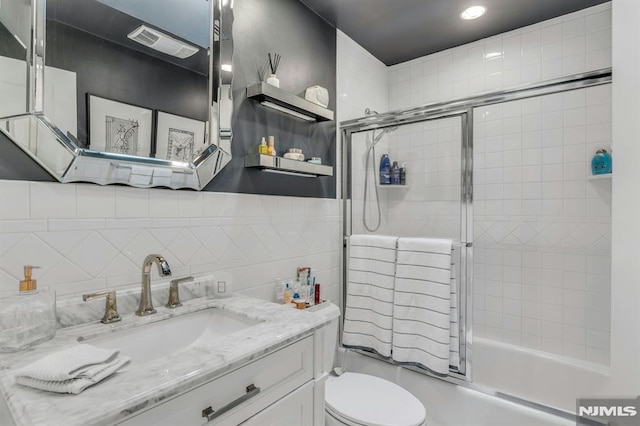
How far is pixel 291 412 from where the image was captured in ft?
3.47

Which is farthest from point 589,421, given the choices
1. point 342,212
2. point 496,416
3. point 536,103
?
point 536,103

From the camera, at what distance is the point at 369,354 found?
211 centimetres

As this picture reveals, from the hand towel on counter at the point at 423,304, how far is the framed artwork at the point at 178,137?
1.24 m

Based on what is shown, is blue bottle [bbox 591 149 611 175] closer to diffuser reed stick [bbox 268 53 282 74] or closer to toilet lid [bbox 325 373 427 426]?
toilet lid [bbox 325 373 427 426]

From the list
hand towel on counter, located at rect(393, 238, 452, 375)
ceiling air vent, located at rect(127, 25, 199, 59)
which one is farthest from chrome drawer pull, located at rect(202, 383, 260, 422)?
ceiling air vent, located at rect(127, 25, 199, 59)

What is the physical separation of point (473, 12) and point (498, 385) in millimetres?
2436

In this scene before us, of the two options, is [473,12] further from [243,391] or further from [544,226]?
[243,391]

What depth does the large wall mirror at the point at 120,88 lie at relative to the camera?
3.31 feet

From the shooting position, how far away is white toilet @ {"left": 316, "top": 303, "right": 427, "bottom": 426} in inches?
56.7

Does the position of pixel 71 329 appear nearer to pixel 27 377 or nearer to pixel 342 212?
pixel 27 377

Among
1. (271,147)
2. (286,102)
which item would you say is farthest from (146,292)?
(286,102)

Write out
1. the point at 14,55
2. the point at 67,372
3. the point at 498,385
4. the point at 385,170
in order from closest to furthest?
the point at 67,372, the point at 14,55, the point at 498,385, the point at 385,170

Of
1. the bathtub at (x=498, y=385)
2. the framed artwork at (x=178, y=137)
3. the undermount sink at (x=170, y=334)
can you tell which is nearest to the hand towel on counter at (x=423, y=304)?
the bathtub at (x=498, y=385)

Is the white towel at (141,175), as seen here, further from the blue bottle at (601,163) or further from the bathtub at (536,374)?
the blue bottle at (601,163)
